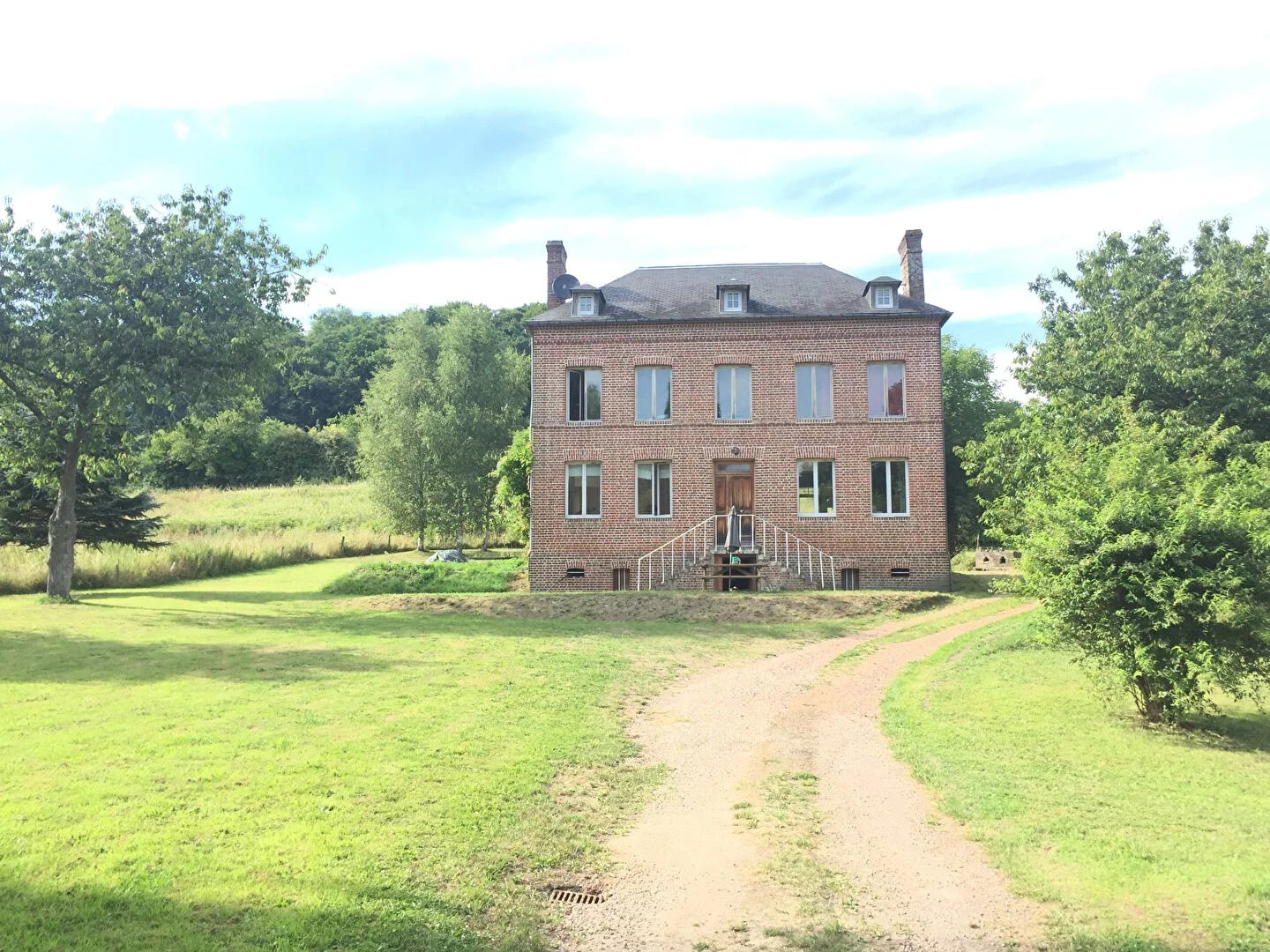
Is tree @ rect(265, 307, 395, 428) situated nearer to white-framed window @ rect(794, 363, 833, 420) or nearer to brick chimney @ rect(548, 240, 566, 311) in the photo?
brick chimney @ rect(548, 240, 566, 311)

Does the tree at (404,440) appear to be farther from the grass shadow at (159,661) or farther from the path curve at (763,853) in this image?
the path curve at (763,853)

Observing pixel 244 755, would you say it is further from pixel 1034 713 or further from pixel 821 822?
pixel 1034 713

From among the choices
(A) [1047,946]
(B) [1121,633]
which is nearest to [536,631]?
(B) [1121,633]

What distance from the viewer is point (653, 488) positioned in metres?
26.4

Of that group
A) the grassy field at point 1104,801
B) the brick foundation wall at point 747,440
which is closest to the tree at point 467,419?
the brick foundation wall at point 747,440

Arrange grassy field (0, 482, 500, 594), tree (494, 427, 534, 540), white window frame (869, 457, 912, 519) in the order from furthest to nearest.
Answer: tree (494, 427, 534, 540) → grassy field (0, 482, 500, 594) → white window frame (869, 457, 912, 519)

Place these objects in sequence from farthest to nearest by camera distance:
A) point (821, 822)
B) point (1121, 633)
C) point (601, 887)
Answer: point (1121, 633)
point (821, 822)
point (601, 887)

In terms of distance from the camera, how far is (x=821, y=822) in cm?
636

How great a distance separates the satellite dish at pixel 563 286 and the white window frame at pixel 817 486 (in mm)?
9681

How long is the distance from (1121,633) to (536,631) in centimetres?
1062

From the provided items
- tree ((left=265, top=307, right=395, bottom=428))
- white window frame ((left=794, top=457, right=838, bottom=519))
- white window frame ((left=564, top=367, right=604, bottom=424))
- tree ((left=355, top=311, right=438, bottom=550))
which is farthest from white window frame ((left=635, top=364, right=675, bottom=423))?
tree ((left=265, top=307, right=395, bottom=428))

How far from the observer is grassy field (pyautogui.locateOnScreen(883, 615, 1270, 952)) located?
4.73 meters

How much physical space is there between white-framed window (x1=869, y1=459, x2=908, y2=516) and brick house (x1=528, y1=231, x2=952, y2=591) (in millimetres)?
52

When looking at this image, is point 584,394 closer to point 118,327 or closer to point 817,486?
point 817,486
